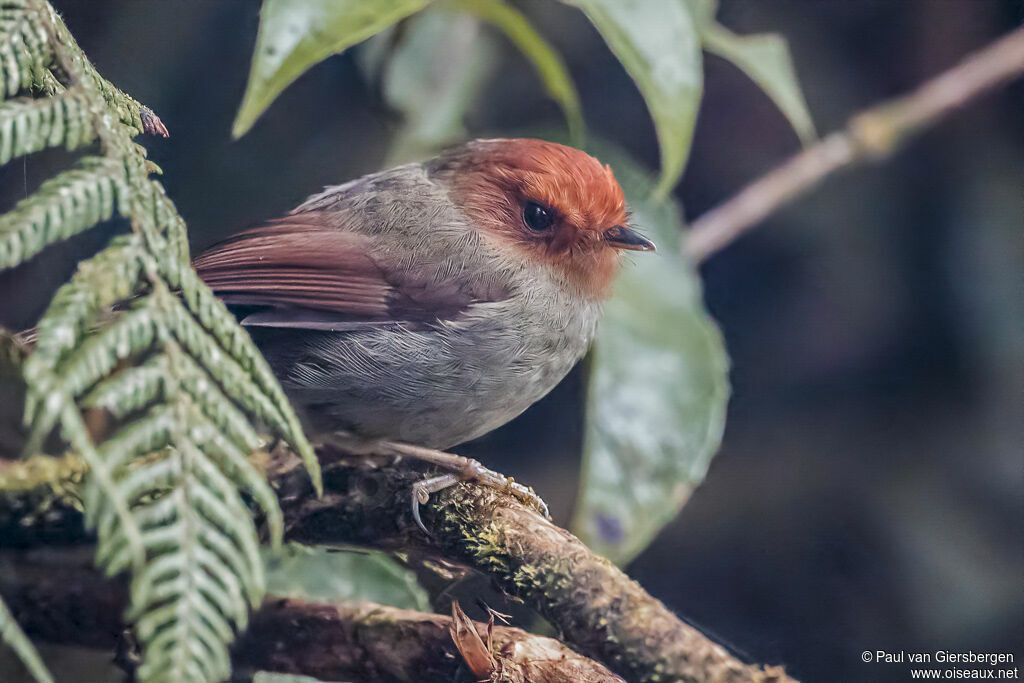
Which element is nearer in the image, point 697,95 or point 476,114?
point 697,95

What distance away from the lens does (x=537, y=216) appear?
162 centimetres

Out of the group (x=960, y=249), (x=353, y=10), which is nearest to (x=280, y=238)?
(x=353, y=10)

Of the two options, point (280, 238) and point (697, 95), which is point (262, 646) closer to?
point (280, 238)

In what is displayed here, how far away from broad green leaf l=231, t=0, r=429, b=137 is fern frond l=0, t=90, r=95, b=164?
38 centimetres

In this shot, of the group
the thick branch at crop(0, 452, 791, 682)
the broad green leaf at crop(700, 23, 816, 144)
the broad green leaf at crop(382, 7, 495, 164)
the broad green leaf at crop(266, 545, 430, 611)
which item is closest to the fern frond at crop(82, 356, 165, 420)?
the thick branch at crop(0, 452, 791, 682)

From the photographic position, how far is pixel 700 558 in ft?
7.14

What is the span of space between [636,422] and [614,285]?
1.01ft

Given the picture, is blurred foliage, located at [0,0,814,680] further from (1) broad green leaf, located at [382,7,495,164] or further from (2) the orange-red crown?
(2) the orange-red crown

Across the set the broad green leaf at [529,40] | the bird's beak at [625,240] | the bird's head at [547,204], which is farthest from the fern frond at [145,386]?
the broad green leaf at [529,40]

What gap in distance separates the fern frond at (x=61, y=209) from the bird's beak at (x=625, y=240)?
3.23 feet

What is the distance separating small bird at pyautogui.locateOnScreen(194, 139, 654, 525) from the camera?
137 cm

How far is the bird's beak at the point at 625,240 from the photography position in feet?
5.36

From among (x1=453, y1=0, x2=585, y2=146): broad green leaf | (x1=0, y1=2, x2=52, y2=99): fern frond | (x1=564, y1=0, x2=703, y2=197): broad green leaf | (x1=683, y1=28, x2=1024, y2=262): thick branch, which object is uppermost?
(x1=683, y1=28, x2=1024, y2=262): thick branch

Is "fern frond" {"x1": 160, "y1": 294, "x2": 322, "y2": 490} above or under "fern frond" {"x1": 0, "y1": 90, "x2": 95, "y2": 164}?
under
